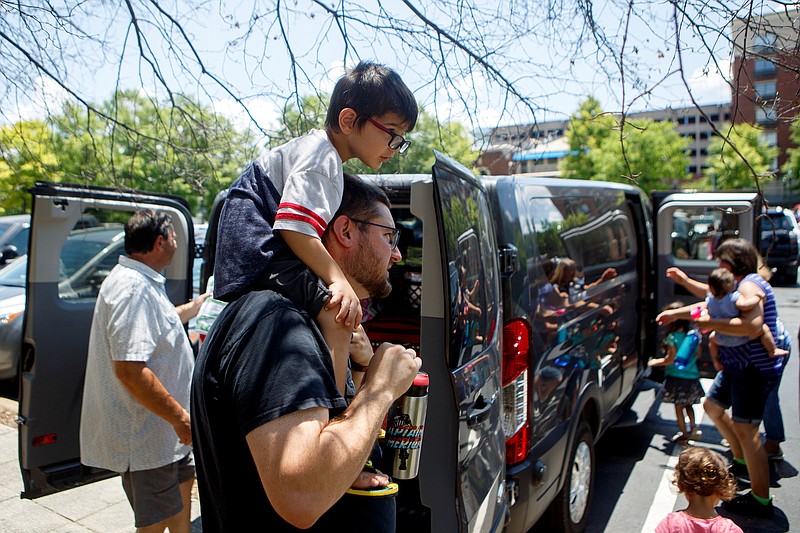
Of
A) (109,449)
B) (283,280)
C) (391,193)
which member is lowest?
(109,449)

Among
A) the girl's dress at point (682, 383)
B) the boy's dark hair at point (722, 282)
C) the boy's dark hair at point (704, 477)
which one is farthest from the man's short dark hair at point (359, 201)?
the girl's dress at point (682, 383)

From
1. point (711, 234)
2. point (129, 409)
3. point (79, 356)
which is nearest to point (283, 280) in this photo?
point (129, 409)

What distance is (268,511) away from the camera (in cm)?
138

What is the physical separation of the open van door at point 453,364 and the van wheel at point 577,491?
4.10 ft

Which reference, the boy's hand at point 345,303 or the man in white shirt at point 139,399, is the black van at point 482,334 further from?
the boy's hand at point 345,303

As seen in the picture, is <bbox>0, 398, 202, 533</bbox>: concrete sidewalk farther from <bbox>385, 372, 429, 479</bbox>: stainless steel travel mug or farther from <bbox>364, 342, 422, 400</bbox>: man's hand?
<bbox>364, 342, 422, 400</bbox>: man's hand

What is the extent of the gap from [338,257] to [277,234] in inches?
6.7

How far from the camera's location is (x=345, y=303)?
1599mm

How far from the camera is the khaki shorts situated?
319 centimetres

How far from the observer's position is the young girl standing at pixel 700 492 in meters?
2.97

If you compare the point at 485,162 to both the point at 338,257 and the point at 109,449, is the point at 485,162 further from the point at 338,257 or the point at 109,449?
the point at 109,449

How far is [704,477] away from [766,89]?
1.72 m

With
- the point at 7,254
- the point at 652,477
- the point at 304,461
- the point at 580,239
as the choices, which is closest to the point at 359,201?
the point at 304,461

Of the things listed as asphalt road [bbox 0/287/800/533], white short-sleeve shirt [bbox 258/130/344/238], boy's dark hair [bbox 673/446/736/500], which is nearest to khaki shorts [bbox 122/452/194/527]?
white short-sleeve shirt [bbox 258/130/344/238]
